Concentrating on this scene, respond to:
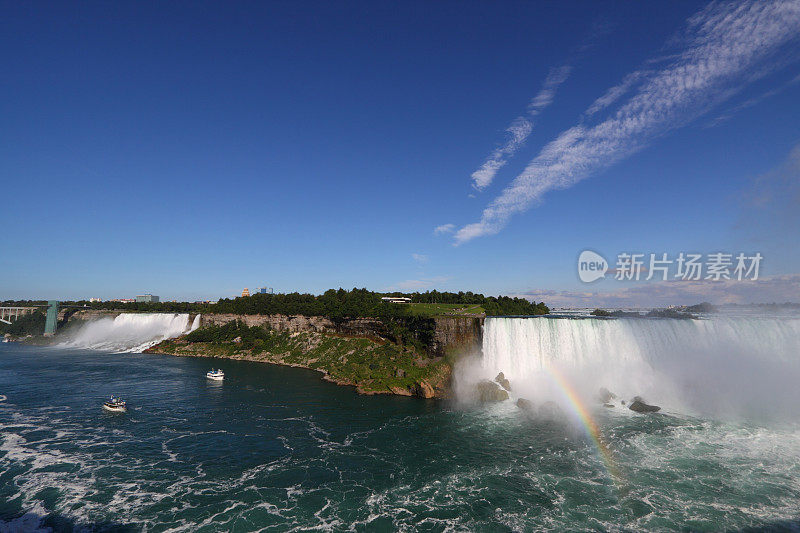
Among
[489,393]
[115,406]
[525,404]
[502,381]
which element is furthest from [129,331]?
[525,404]

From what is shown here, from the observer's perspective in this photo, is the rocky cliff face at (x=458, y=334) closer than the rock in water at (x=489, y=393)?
No

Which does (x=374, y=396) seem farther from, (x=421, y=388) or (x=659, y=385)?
(x=659, y=385)

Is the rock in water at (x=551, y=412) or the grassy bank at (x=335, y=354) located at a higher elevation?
the grassy bank at (x=335, y=354)

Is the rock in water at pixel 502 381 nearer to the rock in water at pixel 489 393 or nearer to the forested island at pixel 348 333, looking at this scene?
the rock in water at pixel 489 393

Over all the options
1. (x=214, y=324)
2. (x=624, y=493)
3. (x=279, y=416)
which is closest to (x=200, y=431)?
(x=279, y=416)

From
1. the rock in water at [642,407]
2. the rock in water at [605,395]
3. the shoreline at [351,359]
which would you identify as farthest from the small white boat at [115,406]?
the rock in water at [642,407]

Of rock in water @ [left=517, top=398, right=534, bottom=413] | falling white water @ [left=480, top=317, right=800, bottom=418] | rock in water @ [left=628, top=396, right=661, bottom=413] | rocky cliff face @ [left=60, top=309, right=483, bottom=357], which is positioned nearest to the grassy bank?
rocky cliff face @ [left=60, top=309, right=483, bottom=357]

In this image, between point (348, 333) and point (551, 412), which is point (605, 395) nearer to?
point (551, 412)
